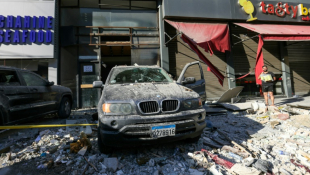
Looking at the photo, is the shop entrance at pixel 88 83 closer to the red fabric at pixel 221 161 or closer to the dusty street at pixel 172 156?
the dusty street at pixel 172 156

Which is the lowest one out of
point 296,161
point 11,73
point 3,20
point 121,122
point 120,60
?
point 296,161

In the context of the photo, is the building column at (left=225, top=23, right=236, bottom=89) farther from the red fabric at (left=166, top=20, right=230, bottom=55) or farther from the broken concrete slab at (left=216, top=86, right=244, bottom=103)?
the broken concrete slab at (left=216, top=86, right=244, bottom=103)

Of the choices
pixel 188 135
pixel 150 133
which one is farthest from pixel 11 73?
pixel 188 135

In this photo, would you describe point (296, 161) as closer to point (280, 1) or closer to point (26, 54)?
point (26, 54)

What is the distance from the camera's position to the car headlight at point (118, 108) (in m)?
2.33

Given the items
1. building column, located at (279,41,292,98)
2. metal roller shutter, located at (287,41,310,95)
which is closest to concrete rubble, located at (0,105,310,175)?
building column, located at (279,41,292,98)

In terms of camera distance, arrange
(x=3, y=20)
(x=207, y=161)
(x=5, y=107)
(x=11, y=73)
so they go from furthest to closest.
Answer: (x=3, y=20), (x=11, y=73), (x=5, y=107), (x=207, y=161)

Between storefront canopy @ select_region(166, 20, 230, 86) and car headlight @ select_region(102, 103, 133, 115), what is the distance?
5702 mm

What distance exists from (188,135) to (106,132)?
4.24 ft

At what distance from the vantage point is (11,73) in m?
3.83

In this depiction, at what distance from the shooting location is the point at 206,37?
7742 mm

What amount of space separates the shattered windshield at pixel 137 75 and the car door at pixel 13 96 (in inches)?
93.2

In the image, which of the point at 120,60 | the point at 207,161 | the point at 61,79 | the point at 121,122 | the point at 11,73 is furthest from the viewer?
the point at 120,60

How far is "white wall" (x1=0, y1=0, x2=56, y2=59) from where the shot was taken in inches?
292
